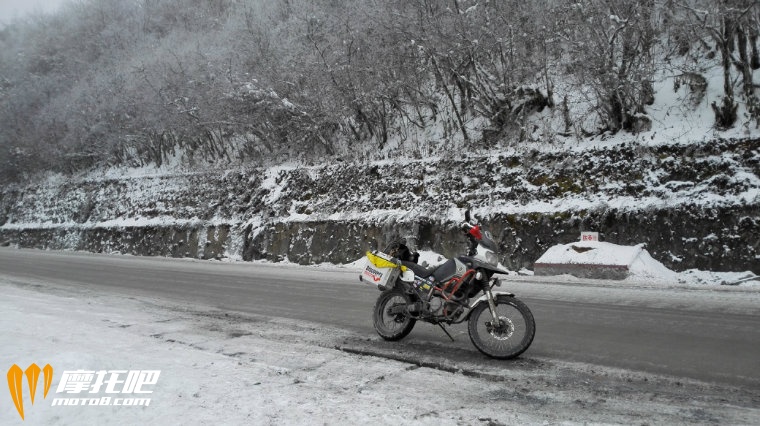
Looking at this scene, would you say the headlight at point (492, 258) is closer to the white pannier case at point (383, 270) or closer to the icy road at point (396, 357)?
the icy road at point (396, 357)

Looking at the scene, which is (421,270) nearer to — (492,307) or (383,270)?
(383,270)

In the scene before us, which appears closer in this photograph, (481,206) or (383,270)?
(383,270)

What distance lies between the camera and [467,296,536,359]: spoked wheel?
570 cm

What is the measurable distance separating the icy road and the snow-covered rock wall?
205 centimetres

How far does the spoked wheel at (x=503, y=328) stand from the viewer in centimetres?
570

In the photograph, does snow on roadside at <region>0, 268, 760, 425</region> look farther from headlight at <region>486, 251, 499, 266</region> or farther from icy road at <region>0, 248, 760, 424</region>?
headlight at <region>486, 251, 499, 266</region>

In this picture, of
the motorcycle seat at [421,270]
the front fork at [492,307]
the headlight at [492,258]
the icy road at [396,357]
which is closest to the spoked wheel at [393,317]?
the icy road at [396,357]

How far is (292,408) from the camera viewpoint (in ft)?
14.0

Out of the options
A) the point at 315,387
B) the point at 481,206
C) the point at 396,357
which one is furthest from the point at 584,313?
the point at 481,206

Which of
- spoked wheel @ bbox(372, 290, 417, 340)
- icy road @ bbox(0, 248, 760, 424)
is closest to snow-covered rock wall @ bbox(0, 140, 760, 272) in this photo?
spoked wheel @ bbox(372, 290, 417, 340)

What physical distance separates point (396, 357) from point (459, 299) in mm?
989

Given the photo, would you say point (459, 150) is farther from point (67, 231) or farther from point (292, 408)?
point (67, 231)

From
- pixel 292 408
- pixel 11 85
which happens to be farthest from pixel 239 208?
pixel 11 85

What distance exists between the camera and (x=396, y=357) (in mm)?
5941
